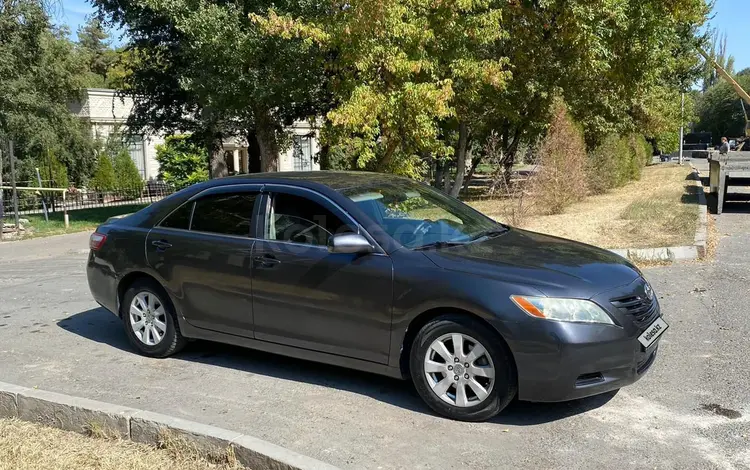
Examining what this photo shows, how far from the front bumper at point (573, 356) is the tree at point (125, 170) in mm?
29565

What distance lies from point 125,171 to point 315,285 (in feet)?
96.9

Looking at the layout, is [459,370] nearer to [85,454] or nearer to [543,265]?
[543,265]

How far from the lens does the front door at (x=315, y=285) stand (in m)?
4.57

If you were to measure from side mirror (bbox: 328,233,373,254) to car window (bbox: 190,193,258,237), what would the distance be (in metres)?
1.00

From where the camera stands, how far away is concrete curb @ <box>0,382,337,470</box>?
11.9 feet

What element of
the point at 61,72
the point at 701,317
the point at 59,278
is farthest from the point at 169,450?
the point at 61,72

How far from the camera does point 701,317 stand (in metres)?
6.60

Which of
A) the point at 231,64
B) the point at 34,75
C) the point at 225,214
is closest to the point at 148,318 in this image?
the point at 225,214

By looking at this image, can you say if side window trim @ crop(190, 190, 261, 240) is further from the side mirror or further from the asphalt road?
the asphalt road

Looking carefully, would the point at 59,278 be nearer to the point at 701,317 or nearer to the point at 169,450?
the point at 169,450

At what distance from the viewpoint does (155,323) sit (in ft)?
18.9

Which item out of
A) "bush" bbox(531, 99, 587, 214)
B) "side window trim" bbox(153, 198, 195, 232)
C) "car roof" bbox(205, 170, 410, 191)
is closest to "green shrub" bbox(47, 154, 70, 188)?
"bush" bbox(531, 99, 587, 214)

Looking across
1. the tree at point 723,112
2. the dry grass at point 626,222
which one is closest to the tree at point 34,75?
the dry grass at point 626,222

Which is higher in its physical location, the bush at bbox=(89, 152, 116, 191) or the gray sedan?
the bush at bbox=(89, 152, 116, 191)
